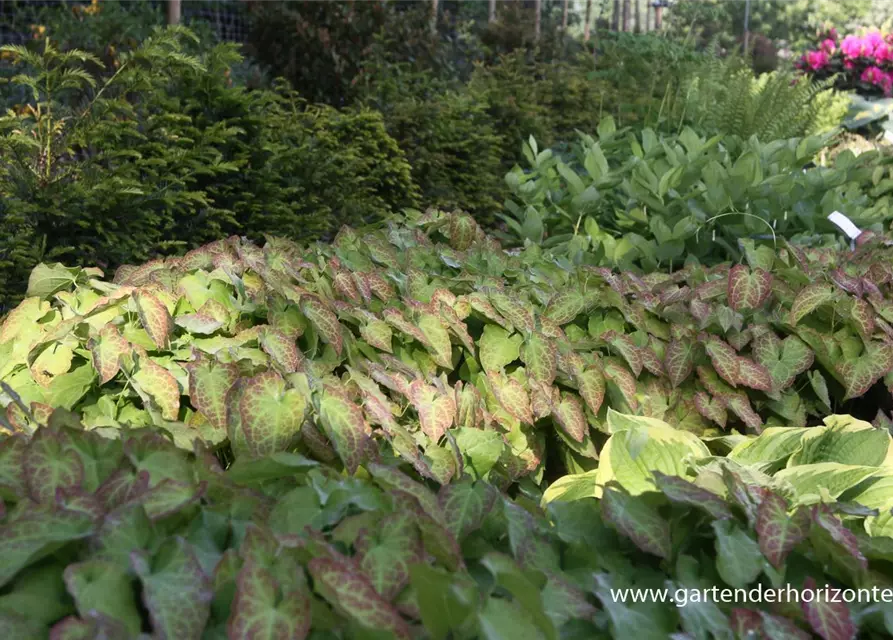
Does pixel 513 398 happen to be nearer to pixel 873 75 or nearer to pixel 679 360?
pixel 679 360

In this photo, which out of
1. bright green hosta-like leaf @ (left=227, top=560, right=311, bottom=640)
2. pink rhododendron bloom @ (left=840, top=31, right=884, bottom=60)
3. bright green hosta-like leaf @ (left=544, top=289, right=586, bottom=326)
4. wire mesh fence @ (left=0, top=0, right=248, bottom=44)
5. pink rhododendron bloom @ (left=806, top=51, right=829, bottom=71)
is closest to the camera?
bright green hosta-like leaf @ (left=227, top=560, right=311, bottom=640)

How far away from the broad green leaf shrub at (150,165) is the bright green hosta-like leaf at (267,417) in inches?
59.5

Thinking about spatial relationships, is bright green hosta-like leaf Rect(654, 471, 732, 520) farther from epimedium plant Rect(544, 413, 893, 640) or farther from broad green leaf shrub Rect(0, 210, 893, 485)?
broad green leaf shrub Rect(0, 210, 893, 485)

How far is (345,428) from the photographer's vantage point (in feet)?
5.21

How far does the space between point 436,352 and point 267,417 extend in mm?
595

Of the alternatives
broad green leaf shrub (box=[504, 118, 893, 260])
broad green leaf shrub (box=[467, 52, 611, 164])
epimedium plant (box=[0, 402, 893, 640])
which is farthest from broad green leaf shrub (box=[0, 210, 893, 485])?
broad green leaf shrub (box=[467, 52, 611, 164])

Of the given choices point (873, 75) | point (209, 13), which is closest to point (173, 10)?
point (209, 13)

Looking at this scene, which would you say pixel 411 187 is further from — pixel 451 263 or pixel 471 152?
pixel 451 263

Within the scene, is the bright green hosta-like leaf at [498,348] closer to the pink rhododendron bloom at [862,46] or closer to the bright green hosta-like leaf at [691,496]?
the bright green hosta-like leaf at [691,496]

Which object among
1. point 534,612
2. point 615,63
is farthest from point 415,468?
point 615,63

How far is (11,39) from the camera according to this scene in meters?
7.72

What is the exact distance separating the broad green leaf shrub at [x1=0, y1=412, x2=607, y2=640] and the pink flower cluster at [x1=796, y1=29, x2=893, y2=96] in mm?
10696

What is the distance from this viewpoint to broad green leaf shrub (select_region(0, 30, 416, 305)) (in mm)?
2889

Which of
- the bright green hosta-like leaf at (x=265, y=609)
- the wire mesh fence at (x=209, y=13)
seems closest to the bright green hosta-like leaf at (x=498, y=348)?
the bright green hosta-like leaf at (x=265, y=609)
